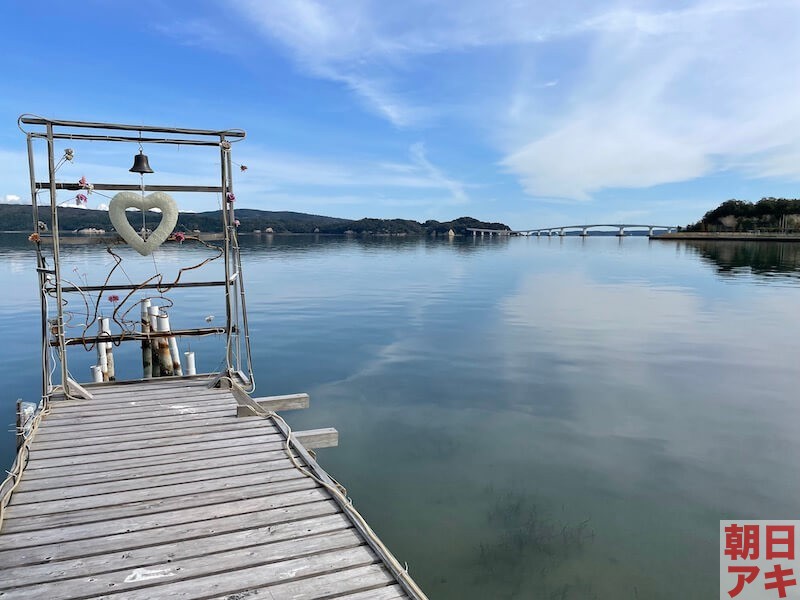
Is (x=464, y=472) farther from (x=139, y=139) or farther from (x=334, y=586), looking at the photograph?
(x=139, y=139)

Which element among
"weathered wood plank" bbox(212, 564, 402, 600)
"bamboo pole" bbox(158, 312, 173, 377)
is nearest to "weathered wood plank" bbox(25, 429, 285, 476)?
"weathered wood plank" bbox(212, 564, 402, 600)

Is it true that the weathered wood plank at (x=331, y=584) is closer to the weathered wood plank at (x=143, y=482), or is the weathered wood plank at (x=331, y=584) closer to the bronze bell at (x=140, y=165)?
the weathered wood plank at (x=143, y=482)

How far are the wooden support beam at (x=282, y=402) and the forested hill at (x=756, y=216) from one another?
127942 mm

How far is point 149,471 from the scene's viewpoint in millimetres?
4961

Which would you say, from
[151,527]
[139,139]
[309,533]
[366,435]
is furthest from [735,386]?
[139,139]

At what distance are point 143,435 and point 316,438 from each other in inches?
80.4

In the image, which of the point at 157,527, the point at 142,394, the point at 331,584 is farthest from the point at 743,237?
the point at 157,527

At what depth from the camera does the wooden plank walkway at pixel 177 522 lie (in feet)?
10.8

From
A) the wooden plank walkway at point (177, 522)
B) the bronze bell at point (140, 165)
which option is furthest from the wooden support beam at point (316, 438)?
the bronze bell at point (140, 165)

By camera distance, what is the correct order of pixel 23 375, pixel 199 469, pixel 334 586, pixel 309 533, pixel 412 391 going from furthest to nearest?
pixel 23 375, pixel 412 391, pixel 199 469, pixel 309 533, pixel 334 586

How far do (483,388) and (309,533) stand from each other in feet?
26.9

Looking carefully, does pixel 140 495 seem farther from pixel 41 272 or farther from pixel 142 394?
pixel 41 272

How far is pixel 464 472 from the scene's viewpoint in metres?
7.64

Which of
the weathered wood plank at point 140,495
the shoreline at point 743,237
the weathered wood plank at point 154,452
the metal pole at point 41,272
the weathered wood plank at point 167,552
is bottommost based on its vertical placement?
the weathered wood plank at point 167,552
